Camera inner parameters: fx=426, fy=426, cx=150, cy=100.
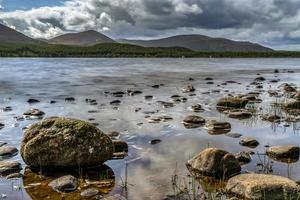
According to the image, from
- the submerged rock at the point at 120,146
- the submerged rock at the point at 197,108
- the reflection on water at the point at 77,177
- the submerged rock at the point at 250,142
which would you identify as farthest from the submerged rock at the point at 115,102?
the reflection on water at the point at 77,177

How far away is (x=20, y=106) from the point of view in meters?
31.2

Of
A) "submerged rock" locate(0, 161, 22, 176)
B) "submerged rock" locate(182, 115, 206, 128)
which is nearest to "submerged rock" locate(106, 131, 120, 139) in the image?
"submerged rock" locate(182, 115, 206, 128)

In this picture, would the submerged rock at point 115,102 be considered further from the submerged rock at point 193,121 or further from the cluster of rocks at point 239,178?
the cluster of rocks at point 239,178

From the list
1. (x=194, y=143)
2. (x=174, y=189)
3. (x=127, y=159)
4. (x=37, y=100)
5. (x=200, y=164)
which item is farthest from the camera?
(x=37, y=100)

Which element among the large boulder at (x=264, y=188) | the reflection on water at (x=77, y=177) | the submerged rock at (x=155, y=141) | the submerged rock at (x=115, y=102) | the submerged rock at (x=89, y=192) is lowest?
the submerged rock at (x=115, y=102)

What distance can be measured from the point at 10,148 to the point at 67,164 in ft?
11.7

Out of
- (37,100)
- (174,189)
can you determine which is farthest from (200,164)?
(37,100)

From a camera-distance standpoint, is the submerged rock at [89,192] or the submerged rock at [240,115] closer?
the submerged rock at [89,192]

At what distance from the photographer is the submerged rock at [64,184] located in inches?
491

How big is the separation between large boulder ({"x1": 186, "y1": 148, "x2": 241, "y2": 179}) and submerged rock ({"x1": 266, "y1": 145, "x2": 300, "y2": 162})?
2.47 meters

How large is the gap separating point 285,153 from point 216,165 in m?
3.54

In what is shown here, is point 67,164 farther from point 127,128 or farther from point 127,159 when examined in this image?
point 127,128

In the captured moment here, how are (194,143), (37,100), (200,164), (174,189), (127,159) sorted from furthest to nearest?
(37,100), (194,143), (127,159), (200,164), (174,189)

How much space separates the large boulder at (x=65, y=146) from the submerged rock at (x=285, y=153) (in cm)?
593
